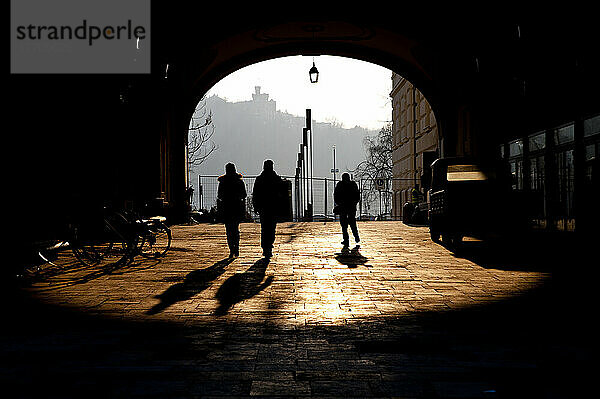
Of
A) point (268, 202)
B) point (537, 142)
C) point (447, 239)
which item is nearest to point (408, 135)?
point (537, 142)

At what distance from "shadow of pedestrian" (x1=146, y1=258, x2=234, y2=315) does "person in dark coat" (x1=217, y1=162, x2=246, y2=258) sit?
136cm

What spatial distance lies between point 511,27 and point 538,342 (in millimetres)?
Answer: 16165

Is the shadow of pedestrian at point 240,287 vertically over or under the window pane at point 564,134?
under

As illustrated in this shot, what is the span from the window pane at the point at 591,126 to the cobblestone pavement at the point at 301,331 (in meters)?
4.67

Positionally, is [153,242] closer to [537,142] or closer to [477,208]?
[477,208]

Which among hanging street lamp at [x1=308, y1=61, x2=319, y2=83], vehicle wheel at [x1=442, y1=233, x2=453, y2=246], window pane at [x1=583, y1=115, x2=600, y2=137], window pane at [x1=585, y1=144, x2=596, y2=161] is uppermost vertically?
hanging street lamp at [x1=308, y1=61, x2=319, y2=83]

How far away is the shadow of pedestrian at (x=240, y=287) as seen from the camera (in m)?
6.99

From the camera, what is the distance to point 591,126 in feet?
46.3

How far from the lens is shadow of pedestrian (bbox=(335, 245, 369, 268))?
11.0m

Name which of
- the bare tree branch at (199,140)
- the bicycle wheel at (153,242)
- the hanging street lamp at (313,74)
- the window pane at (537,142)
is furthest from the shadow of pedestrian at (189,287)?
the bare tree branch at (199,140)

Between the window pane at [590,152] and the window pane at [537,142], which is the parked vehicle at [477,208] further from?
the window pane at [537,142]

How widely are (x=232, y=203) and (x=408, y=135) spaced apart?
137ft

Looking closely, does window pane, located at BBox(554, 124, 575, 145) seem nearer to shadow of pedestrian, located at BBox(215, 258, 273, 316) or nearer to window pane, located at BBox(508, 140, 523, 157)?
window pane, located at BBox(508, 140, 523, 157)

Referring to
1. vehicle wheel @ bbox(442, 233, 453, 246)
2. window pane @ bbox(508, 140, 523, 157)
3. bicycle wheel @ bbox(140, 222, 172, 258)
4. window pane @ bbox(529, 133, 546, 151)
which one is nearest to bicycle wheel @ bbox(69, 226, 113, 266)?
bicycle wheel @ bbox(140, 222, 172, 258)
